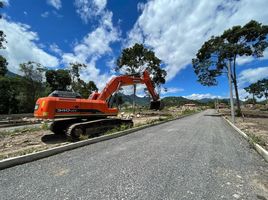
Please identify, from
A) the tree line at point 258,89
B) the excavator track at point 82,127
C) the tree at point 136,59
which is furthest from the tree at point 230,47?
the tree line at point 258,89

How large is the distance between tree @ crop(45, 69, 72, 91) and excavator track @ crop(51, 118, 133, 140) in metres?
46.4

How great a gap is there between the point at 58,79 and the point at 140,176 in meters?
54.4

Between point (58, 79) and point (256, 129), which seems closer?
point (256, 129)

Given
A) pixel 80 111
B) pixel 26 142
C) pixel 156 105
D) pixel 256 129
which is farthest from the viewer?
pixel 156 105

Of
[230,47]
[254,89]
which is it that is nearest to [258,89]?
[254,89]

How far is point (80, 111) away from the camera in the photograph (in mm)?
8820

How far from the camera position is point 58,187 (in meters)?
3.70

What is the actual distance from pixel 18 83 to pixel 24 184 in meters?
39.3

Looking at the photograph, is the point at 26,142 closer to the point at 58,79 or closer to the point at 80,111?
the point at 80,111

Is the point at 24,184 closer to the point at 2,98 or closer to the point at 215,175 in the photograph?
the point at 215,175

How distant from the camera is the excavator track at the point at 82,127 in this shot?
827 centimetres

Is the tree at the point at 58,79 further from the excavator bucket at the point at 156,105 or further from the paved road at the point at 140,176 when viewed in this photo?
the paved road at the point at 140,176

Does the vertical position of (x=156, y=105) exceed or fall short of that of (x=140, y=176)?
it exceeds it

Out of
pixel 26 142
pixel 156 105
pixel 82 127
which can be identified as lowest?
pixel 26 142
